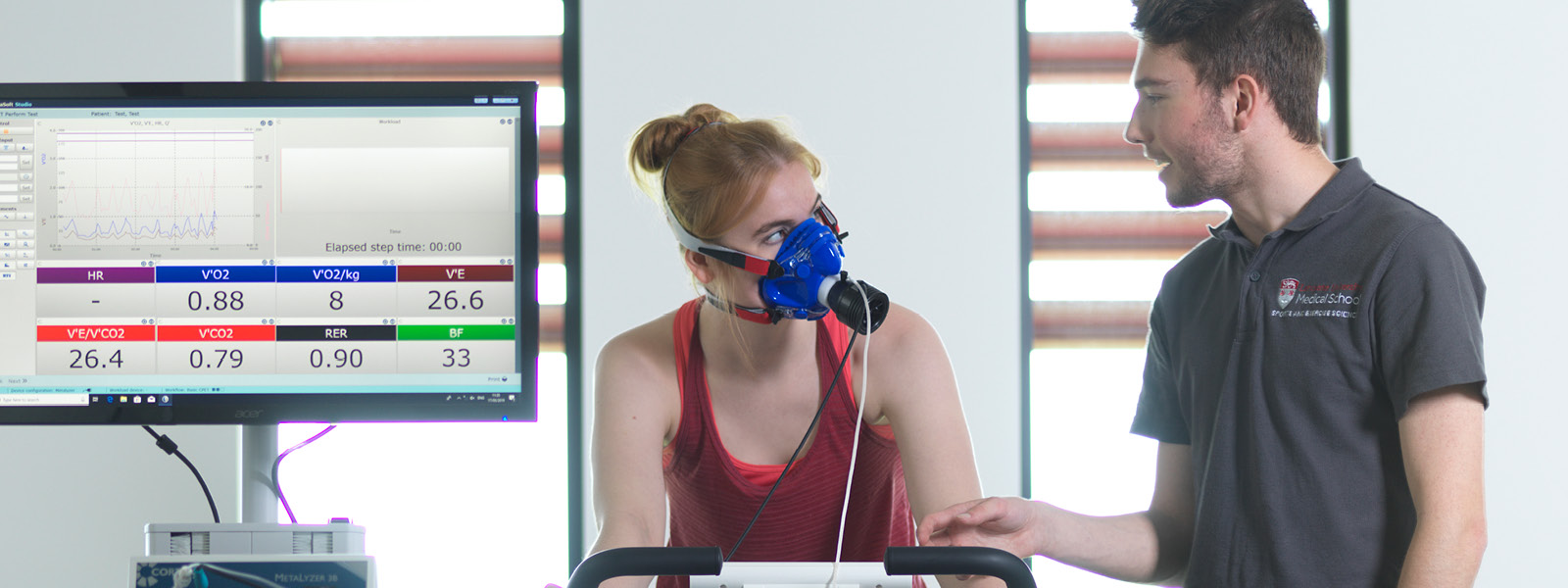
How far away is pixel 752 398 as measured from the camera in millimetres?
1554

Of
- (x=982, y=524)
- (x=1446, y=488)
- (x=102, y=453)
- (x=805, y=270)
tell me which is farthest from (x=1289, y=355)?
(x=102, y=453)

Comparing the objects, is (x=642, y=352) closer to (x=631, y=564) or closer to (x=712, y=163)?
(x=712, y=163)

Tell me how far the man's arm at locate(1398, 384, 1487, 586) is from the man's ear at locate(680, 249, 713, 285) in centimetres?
94

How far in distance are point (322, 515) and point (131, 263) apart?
6.19 feet

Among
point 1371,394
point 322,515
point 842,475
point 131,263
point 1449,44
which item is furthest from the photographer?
point 322,515

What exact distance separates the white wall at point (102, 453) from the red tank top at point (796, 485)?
176 cm

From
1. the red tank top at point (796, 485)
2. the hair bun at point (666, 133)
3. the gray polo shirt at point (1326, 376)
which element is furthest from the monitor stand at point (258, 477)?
the gray polo shirt at point (1326, 376)

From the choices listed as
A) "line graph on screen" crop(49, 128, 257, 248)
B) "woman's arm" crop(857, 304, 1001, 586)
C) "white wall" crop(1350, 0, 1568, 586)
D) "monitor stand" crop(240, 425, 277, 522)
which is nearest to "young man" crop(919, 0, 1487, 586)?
"woman's arm" crop(857, 304, 1001, 586)

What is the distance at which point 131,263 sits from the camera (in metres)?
1.38

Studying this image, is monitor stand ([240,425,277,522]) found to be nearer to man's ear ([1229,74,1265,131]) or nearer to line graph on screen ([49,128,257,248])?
line graph on screen ([49,128,257,248])

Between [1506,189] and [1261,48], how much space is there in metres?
2.03

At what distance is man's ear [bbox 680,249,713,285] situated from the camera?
145 centimetres

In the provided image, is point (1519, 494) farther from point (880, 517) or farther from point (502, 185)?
point (502, 185)

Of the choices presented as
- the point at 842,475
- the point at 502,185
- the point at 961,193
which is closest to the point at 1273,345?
the point at 842,475
